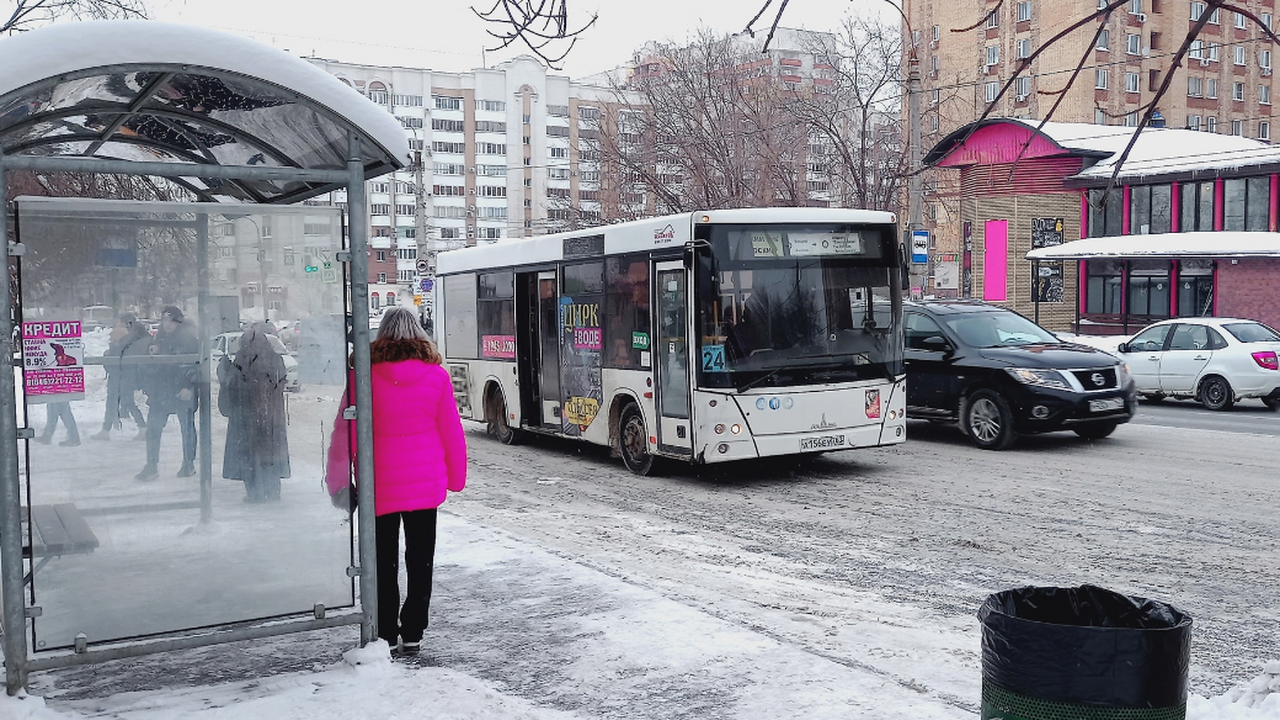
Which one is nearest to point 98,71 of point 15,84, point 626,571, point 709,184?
point 15,84

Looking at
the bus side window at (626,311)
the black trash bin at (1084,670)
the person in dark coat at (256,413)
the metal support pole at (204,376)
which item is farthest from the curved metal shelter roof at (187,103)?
the bus side window at (626,311)

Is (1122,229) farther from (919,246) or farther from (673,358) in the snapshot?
(673,358)

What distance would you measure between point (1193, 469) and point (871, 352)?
372 centimetres

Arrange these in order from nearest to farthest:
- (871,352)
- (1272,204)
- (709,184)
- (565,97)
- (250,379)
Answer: (250,379)
(871,352)
(709,184)
(1272,204)
(565,97)

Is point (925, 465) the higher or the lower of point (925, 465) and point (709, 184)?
the lower

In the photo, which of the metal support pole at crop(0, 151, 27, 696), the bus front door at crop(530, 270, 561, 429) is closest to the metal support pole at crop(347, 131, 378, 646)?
the metal support pole at crop(0, 151, 27, 696)

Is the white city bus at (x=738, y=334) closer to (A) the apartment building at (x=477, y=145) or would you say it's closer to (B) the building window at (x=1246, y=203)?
(B) the building window at (x=1246, y=203)

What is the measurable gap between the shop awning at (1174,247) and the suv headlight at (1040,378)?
22.3 metres

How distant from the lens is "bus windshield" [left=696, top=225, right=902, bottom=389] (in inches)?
461

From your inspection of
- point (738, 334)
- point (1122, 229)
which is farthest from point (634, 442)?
point (1122, 229)

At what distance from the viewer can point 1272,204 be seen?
35812mm

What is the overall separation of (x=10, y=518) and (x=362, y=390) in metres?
1.65

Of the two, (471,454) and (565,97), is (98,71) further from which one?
(565,97)

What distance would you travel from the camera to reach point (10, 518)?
5148mm
